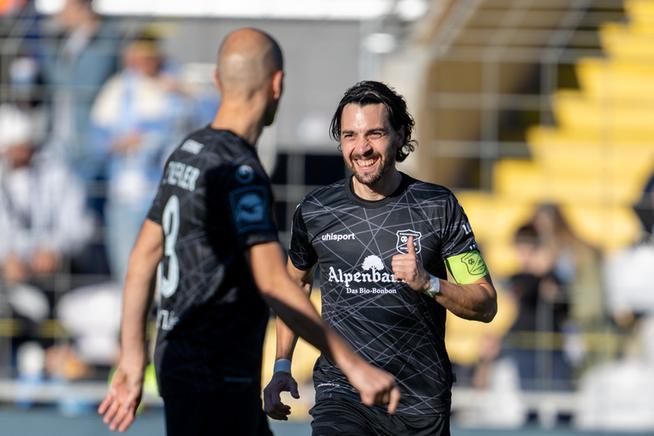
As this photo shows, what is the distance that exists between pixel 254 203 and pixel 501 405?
5102 mm

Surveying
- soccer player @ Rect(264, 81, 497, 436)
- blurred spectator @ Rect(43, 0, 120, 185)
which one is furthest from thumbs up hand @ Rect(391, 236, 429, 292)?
blurred spectator @ Rect(43, 0, 120, 185)

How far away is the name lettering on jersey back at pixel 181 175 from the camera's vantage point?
13.6ft

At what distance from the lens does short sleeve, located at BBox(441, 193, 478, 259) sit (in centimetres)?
475

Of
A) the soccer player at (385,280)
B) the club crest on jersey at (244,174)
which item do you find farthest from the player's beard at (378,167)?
the club crest on jersey at (244,174)

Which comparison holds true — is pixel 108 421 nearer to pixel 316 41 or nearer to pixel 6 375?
pixel 6 375

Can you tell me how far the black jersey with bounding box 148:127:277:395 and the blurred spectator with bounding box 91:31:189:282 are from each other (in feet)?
15.6

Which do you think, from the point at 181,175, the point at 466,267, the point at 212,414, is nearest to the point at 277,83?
the point at 181,175

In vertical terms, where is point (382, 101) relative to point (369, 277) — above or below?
above

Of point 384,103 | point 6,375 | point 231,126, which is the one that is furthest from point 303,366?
point 231,126

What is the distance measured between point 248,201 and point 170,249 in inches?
14.2

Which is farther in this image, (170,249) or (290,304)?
(170,249)

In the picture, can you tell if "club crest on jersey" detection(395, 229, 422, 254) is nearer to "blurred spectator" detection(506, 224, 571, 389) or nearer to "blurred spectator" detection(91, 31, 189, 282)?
"blurred spectator" detection(506, 224, 571, 389)

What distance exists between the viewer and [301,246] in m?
5.01

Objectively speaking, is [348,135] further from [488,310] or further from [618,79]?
[618,79]
